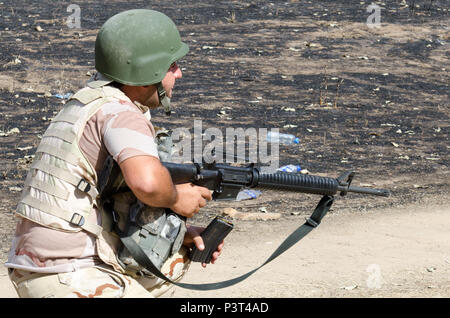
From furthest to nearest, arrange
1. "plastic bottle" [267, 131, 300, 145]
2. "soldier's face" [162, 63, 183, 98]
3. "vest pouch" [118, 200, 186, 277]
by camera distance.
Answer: "plastic bottle" [267, 131, 300, 145] → "soldier's face" [162, 63, 183, 98] → "vest pouch" [118, 200, 186, 277]

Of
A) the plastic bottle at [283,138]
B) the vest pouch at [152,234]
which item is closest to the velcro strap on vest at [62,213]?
the vest pouch at [152,234]

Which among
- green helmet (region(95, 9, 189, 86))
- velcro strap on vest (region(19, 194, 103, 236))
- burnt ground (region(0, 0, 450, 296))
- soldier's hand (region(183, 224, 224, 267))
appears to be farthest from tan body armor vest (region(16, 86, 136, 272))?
burnt ground (region(0, 0, 450, 296))

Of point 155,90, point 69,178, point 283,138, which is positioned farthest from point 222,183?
point 283,138

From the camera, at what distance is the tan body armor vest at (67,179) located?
2883 mm

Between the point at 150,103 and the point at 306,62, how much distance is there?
27.7 ft

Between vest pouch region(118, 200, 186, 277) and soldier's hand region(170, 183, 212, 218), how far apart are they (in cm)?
16

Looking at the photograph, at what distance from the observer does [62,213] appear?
287 cm

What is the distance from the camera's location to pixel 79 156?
9.48 ft

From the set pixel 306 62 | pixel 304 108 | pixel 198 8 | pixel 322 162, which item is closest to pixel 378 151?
pixel 322 162

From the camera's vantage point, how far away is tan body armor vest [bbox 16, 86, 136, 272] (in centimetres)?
288

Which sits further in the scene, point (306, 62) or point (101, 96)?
point (306, 62)

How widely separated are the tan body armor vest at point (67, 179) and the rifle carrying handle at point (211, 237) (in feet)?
2.39

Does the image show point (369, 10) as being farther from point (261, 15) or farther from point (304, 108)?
point (304, 108)

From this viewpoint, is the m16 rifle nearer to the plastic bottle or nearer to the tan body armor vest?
the tan body armor vest
